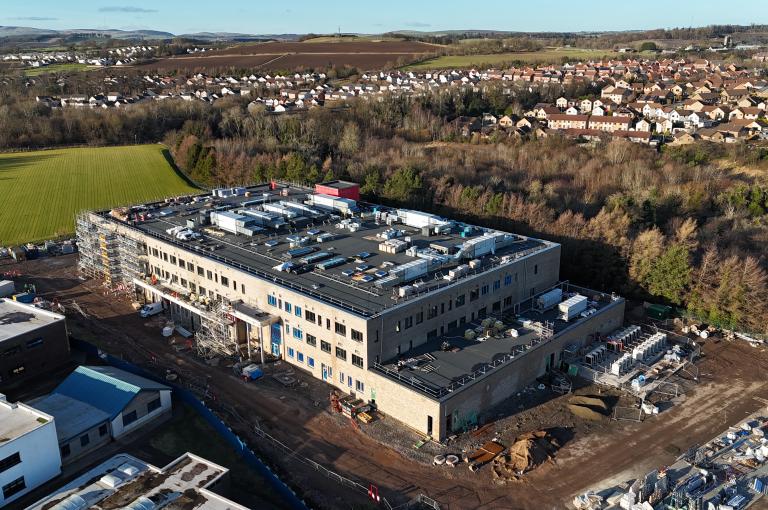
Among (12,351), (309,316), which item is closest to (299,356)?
(309,316)

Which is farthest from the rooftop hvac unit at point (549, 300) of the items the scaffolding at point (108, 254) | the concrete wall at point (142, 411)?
the scaffolding at point (108, 254)

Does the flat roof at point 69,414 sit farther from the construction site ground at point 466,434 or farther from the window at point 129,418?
the construction site ground at point 466,434

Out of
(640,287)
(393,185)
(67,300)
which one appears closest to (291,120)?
(393,185)

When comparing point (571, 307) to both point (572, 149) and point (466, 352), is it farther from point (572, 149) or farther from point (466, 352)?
point (572, 149)

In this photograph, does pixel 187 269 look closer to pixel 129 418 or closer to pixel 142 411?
pixel 142 411

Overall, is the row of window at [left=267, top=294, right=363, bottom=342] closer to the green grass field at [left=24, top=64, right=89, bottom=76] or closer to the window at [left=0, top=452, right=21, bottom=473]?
Result: the window at [left=0, top=452, right=21, bottom=473]

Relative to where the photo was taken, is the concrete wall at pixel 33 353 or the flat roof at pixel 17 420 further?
the concrete wall at pixel 33 353
